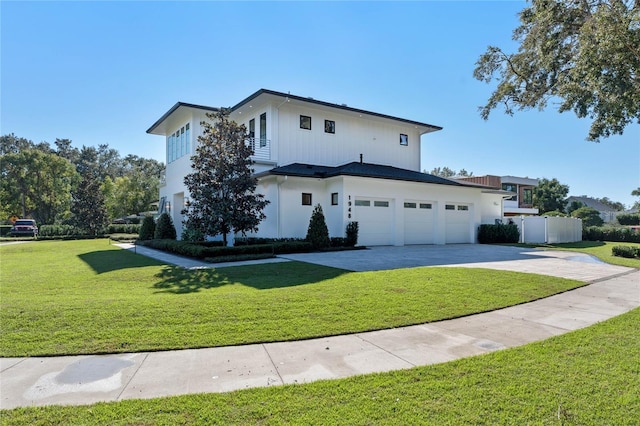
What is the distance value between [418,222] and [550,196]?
3815 cm

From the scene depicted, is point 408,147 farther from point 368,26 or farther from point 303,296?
point 303,296

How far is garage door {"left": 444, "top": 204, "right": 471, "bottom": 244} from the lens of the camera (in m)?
20.8

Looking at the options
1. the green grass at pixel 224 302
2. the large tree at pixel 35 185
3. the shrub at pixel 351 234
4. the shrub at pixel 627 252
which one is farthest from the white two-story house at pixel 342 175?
the large tree at pixel 35 185

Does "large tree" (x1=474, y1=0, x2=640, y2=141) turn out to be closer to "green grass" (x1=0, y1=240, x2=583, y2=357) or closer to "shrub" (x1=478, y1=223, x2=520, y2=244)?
"green grass" (x1=0, y1=240, x2=583, y2=357)

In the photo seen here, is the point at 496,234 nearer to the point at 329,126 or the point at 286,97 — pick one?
the point at 329,126

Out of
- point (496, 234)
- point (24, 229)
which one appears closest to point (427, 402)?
point (496, 234)

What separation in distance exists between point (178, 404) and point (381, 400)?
1674 mm

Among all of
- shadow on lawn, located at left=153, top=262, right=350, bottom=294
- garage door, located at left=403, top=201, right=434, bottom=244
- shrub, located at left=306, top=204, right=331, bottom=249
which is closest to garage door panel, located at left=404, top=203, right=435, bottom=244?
garage door, located at left=403, top=201, right=434, bottom=244

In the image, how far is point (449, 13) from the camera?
519 inches

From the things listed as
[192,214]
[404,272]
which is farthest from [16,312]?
[192,214]

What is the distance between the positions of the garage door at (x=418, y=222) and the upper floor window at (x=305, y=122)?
6.86 metres

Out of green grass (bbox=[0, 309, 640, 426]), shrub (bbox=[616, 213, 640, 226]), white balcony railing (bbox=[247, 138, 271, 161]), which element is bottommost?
green grass (bbox=[0, 309, 640, 426])

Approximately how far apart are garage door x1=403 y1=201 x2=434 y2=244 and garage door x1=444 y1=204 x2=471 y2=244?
1302 millimetres

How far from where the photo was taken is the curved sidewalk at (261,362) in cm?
318
